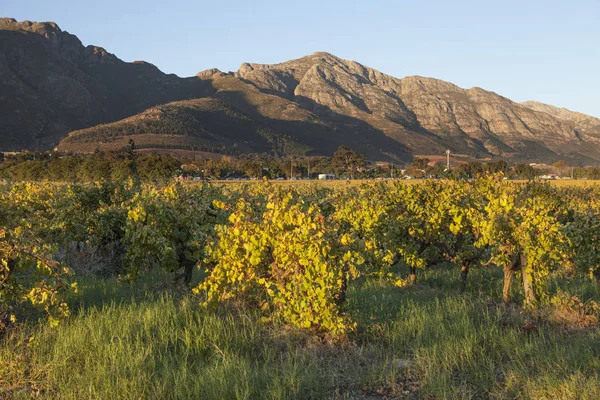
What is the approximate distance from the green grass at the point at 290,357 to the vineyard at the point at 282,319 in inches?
0.9

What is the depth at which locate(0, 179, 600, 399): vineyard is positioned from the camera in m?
5.12

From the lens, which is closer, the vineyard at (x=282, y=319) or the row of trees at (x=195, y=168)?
the vineyard at (x=282, y=319)

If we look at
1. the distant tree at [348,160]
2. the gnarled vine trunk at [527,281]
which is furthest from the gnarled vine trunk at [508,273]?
the distant tree at [348,160]

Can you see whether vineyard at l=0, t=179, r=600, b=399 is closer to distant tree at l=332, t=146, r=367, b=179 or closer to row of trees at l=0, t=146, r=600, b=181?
row of trees at l=0, t=146, r=600, b=181

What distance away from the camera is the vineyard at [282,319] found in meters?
5.12

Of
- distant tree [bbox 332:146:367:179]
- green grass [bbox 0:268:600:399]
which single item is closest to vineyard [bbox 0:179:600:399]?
green grass [bbox 0:268:600:399]

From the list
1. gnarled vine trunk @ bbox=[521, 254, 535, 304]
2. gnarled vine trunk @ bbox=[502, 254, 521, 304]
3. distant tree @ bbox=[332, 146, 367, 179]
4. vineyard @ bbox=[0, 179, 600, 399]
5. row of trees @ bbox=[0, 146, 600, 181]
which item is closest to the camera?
vineyard @ bbox=[0, 179, 600, 399]

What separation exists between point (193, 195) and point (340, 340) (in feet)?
19.8

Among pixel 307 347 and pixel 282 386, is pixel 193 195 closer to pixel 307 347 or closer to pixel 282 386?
pixel 307 347

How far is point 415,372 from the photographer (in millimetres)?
5535

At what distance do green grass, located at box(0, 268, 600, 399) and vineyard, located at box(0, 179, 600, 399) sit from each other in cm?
2

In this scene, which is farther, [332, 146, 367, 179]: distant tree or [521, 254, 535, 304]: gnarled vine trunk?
[332, 146, 367, 179]: distant tree

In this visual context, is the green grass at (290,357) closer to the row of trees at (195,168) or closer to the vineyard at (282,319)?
the vineyard at (282,319)

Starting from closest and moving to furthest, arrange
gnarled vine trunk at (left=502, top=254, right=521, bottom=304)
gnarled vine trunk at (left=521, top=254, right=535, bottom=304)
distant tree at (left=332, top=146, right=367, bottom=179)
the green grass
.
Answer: the green grass → gnarled vine trunk at (left=521, top=254, right=535, bottom=304) → gnarled vine trunk at (left=502, top=254, right=521, bottom=304) → distant tree at (left=332, top=146, right=367, bottom=179)
